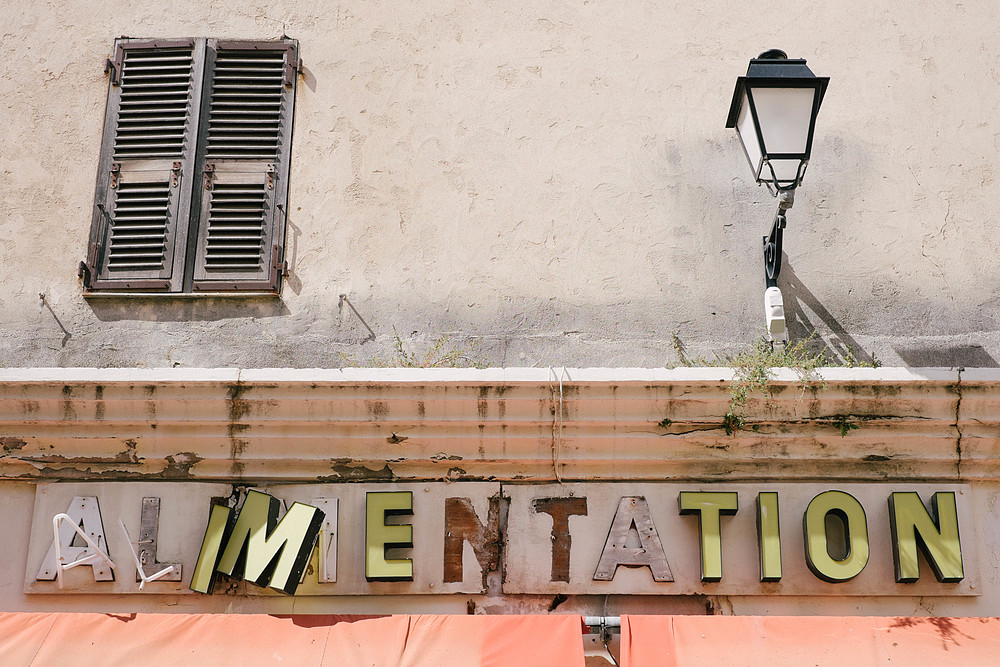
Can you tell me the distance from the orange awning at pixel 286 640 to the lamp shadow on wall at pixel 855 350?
2308 mm

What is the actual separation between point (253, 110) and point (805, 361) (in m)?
3.94

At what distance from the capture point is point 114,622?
4820mm

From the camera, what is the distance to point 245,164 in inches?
240

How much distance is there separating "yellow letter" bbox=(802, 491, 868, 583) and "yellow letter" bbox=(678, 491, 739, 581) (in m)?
0.44

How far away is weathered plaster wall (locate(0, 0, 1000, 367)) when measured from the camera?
5.71 metres

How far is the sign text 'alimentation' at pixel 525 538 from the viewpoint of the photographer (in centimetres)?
512

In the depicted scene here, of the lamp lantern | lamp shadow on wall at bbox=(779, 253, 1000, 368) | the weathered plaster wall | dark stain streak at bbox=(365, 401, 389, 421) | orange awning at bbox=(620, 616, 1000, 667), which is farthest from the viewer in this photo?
the weathered plaster wall

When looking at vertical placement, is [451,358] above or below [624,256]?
below

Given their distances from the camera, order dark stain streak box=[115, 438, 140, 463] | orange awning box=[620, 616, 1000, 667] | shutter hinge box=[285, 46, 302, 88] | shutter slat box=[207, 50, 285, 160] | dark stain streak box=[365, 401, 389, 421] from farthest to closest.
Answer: shutter hinge box=[285, 46, 302, 88] → shutter slat box=[207, 50, 285, 160] → dark stain streak box=[115, 438, 140, 463] → dark stain streak box=[365, 401, 389, 421] → orange awning box=[620, 616, 1000, 667]

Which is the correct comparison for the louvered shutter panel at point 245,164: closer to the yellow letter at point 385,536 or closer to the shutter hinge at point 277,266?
the shutter hinge at point 277,266

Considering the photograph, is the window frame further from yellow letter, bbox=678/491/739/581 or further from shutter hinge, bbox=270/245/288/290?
yellow letter, bbox=678/491/739/581

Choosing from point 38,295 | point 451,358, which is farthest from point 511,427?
point 38,295

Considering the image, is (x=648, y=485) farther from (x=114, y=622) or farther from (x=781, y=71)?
(x=114, y=622)

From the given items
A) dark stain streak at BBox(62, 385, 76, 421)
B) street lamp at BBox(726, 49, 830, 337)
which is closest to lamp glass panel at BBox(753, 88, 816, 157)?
street lamp at BBox(726, 49, 830, 337)
